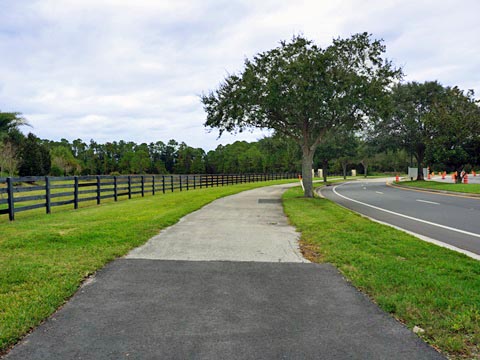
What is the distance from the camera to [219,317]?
12.6 ft

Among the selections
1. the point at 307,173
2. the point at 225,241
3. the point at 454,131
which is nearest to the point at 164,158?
the point at 454,131

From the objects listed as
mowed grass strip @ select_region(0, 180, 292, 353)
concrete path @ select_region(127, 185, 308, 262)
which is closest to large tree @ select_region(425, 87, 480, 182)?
concrete path @ select_region(127, 185, 308, 262)

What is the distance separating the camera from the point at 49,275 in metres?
5.15

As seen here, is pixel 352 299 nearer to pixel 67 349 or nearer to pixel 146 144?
pixel 67 349

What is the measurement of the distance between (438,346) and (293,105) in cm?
1650

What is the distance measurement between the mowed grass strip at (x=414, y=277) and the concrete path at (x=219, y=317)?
0.22 m

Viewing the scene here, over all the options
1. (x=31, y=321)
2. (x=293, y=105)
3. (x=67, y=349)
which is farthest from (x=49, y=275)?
(x=293, y=105)

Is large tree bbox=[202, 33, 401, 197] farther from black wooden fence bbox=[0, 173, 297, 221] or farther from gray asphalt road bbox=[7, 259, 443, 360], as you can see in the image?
gray asphalt road bbox=[7, 259, 443, 360]

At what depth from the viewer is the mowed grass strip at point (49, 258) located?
12.7 ft

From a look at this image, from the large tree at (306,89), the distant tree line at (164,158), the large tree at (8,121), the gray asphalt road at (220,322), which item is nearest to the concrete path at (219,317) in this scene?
the gray asphalt road at (220,322)

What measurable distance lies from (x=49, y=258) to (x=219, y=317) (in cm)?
370

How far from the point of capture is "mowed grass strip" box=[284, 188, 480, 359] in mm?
3469

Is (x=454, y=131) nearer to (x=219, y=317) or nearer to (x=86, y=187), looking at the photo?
(x=86, y=187)

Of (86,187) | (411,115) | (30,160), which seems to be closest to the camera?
(86,187)
